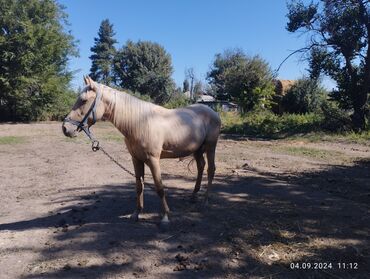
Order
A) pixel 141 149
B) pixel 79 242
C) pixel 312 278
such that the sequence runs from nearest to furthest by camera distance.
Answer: pixel 312 278 < pixel 79 242 < pixel 141 149

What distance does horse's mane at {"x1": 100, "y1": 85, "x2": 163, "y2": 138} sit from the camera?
4.54m

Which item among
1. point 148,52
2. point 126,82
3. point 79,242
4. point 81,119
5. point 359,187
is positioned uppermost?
point 148,52

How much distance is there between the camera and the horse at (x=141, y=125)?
14.5 feet

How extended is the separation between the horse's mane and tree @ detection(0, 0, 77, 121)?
2321 centimetres

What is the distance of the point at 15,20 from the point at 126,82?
28.4 m

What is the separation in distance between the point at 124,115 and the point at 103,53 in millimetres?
59821

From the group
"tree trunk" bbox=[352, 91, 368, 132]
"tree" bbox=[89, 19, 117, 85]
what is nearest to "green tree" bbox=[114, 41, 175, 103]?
"tree" bbox=[89, 19, 117, 85]

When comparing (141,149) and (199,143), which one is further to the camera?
(199,143)

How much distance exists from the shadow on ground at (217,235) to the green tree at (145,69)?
4349cm

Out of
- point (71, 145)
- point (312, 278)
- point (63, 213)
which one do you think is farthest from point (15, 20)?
point (312, 278)

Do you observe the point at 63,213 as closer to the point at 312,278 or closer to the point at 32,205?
the point at 32,205

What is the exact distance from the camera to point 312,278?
3438mm

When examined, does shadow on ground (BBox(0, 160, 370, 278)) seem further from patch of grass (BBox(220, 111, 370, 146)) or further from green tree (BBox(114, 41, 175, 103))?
green tree (BBox(114, 41, 175, 103))

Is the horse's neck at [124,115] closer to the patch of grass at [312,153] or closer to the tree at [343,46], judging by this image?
the patch of grass at [312,153]
